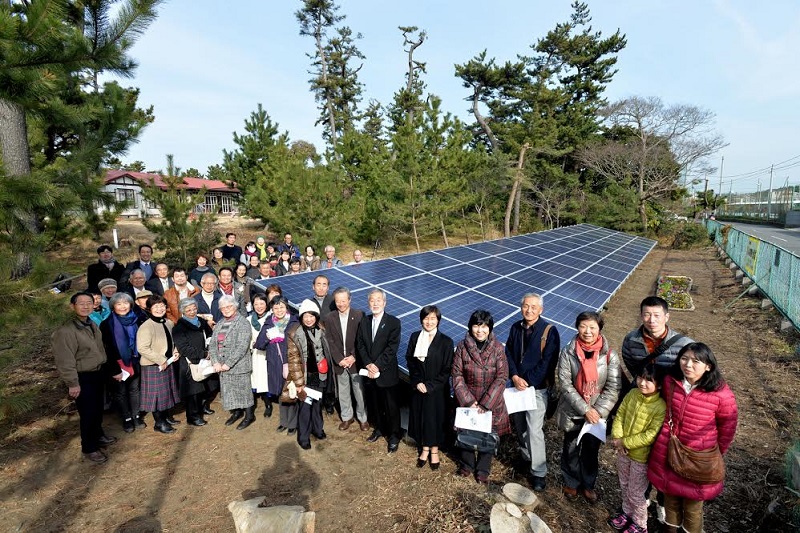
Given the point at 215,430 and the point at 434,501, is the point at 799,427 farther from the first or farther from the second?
the point at 215,430

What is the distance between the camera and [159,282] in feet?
19.2

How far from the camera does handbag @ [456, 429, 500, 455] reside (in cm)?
348

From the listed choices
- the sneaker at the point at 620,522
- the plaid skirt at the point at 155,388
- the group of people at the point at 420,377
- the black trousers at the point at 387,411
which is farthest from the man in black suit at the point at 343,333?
the sneaker at the point at 620,522

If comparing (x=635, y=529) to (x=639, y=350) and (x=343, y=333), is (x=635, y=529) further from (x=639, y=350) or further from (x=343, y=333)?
(x=343, y=333)

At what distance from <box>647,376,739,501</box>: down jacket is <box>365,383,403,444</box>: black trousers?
2.43 m

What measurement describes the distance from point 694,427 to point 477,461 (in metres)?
1.84

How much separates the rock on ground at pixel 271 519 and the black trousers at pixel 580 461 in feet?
7.45

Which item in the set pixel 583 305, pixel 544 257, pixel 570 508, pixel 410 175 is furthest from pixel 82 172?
pixel 410 175

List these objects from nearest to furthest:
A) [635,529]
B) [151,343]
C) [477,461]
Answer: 1. [635,529]
2. [477,461]
3. [151,343]

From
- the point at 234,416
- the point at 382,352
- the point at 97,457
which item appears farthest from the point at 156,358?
the point at 382,352

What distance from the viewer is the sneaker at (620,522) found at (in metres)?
3.06

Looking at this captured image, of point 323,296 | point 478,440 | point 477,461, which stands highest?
point 323,296

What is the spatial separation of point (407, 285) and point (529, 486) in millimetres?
3490

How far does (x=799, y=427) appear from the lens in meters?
4.46
